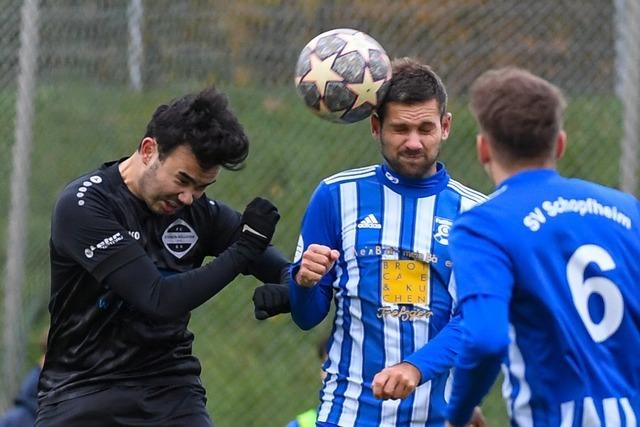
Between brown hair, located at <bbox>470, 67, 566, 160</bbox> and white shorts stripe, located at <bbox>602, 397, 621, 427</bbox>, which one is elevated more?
brown hair, located at <bbox>470, 67, 566, 160</bbox>

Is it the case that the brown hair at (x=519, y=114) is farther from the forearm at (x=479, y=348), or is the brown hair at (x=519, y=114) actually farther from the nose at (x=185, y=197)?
the nose at (x=185, y=197)

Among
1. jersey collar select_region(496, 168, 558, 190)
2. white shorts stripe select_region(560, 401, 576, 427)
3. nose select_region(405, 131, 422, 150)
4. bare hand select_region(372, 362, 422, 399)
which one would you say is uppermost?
jersey collar select_region(496, 168, 558, 190)

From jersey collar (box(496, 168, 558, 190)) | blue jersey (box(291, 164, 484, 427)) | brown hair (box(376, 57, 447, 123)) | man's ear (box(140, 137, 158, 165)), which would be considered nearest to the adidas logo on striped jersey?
blue jersey (box(291, 164, 484, 427))

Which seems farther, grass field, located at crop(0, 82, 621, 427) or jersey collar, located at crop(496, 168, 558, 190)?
grass field, located at crop(0, 82, 621, 427)

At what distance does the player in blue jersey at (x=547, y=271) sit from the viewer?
3607 mm

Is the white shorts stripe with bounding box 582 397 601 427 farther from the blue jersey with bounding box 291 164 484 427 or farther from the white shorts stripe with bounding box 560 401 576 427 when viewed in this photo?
the blue jersey with bounding box 291 164 484 427

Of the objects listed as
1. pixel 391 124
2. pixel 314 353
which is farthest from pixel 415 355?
pixel 314 353

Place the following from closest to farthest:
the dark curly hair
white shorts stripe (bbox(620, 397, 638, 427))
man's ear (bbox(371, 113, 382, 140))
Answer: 1. white shorts stripe (bbox(620, 397, 638, 427))
2. the dark curly hair
3. man's ear (bbox(371, 113, 382, 140))

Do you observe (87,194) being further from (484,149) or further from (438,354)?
(484,149)

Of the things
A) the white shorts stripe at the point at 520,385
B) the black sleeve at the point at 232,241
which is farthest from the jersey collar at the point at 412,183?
the white shorts stripe at the point at 520,385

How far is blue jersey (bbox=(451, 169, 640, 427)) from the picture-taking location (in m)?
3.61

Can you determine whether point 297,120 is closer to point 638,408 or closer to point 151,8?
point 151,8

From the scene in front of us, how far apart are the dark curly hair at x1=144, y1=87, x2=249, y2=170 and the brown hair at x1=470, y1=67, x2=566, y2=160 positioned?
136 cm

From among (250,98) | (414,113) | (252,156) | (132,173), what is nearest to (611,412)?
(414,113)
